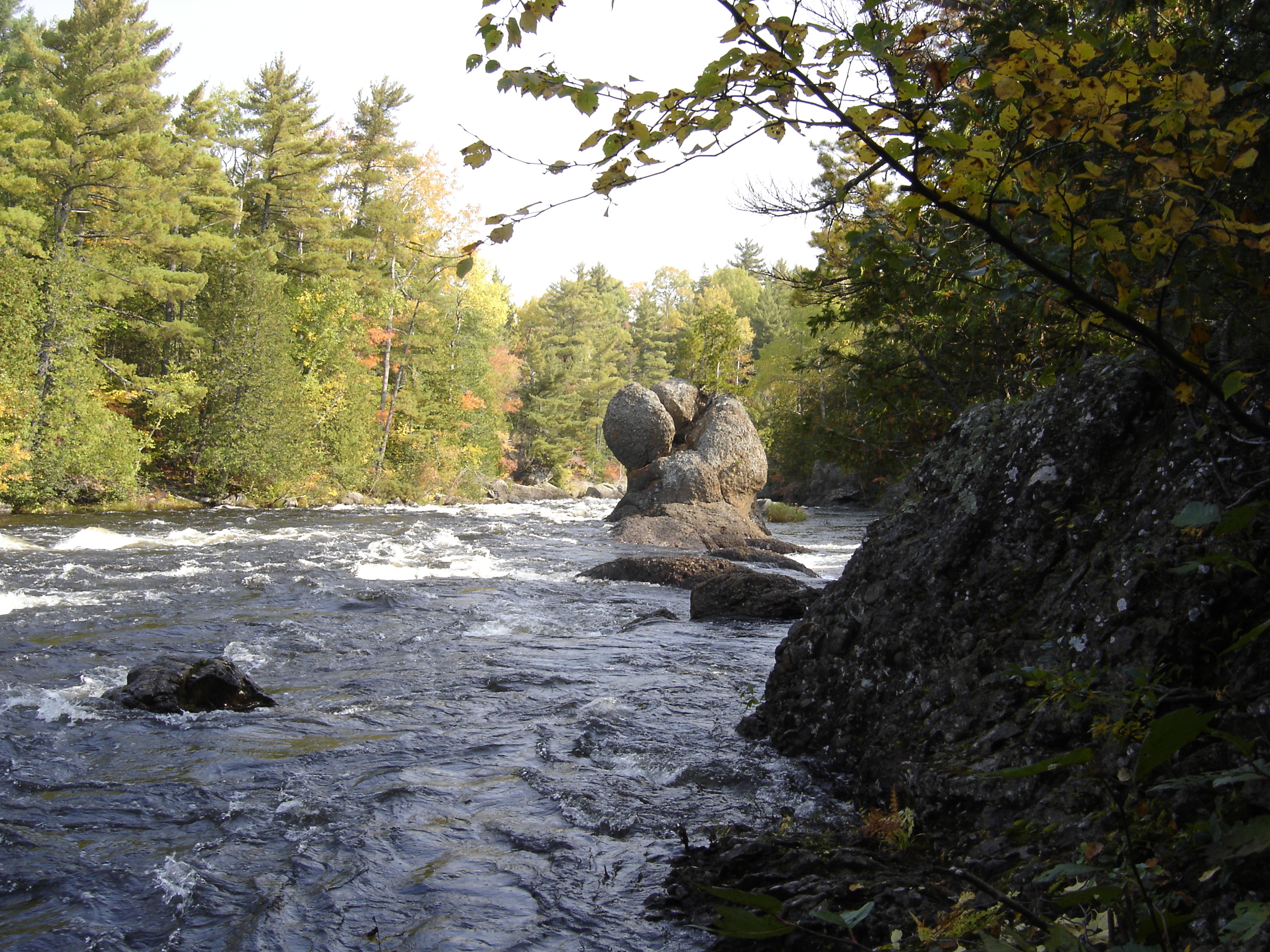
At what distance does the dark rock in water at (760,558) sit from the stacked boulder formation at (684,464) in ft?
5.37

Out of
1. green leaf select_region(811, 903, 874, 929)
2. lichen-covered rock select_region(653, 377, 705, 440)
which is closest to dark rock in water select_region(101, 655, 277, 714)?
green leaf select_region(811, 903, 874, 929)

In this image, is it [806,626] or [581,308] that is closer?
[806,626]

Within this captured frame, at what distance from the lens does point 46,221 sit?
22359 millimetres

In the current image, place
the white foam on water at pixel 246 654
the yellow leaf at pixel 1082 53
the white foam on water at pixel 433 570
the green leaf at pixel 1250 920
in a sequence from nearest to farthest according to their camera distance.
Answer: the green leaf at pixel 1250 920 → the yellow leaf at pixel 1082 53 → the white foam on water at pixel 246 654 → the white foam on water at pixel 433 570

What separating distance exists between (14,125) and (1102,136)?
984 inches

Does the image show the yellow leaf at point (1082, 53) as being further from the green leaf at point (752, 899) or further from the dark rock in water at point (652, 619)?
the dark rock in water at point (652, 619)

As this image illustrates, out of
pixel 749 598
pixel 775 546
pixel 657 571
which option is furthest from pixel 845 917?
pixel 775 546

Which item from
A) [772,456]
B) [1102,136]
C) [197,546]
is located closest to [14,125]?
[197,546]

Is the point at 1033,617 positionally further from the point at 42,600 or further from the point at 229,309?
the point at 229,309

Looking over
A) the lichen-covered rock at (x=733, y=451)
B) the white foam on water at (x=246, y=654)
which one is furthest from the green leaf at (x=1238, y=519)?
the lichen-covered rock at (x=733, y=451)

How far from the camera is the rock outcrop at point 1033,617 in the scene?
2568mm

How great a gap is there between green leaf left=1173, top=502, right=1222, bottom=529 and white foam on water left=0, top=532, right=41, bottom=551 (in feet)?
51.0

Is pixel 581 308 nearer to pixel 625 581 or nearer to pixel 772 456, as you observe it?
pixel 772 456

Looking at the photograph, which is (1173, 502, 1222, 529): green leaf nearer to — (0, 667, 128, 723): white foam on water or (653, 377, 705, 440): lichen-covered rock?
(0, 667, 128, 723): white foam on water
